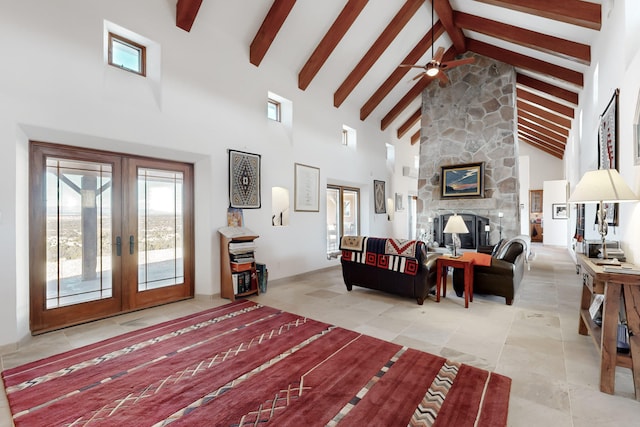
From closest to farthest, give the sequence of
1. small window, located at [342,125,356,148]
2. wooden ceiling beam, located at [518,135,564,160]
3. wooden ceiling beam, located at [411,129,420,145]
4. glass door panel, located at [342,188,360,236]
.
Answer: small window, located at [342,125,356,148] → glass door panel, located at [342,188,360,236] → wooden ceiling beam, located at [411,129,420,145] → wooden ceiling beam, located at [518,135,564,160]

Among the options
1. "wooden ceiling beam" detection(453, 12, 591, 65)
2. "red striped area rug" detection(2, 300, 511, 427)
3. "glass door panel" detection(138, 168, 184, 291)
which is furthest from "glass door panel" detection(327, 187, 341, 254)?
"red striped area rug" detection(2, 300, 511, 427)

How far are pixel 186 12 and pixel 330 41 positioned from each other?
249 cm

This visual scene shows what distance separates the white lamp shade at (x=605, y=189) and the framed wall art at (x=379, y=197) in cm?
610

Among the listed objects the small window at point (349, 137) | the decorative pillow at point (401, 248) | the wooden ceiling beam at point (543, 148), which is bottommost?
the decorative pillow at point (401, 248)

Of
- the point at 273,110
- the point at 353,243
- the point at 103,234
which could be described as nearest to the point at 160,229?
the point at 103,234

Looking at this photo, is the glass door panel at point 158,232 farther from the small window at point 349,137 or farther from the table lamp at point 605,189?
the table lamp at point 605,189

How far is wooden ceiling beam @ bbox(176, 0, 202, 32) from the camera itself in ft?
12.8

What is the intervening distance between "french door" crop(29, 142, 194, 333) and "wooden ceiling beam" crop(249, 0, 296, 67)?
2151mm

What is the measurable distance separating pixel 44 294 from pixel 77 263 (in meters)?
0.42

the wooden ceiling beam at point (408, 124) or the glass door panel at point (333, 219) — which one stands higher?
the wooden ceiling beam at point (408, 124)

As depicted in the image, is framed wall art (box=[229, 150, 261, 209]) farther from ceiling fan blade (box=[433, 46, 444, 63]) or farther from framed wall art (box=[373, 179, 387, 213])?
framed wall art (box=[373, 179, 387, 213])

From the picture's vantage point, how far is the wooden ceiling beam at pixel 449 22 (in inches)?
223

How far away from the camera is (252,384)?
2287 mm

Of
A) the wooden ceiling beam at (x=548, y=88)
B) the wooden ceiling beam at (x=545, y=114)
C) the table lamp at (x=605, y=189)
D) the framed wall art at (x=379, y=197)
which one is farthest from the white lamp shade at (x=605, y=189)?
the wooden ceiling beam at (x=545, y=114)
